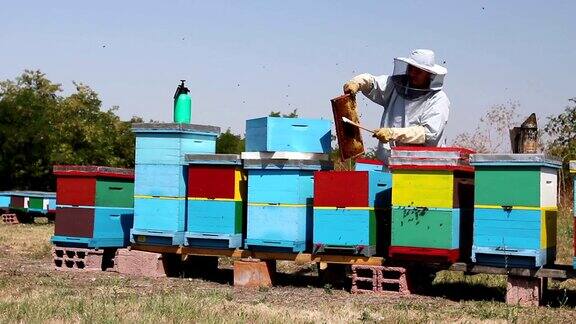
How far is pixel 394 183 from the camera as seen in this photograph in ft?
27.2

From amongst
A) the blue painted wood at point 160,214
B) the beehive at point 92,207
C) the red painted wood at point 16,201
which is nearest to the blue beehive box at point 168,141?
the blue painted wood at point 160,214

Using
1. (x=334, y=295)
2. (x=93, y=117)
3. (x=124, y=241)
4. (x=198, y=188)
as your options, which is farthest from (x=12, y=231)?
(x=93, y=117)

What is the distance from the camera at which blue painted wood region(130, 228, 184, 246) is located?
31.4 feet

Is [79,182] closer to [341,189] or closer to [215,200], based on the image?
[215,200]

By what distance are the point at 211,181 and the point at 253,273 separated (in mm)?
1100

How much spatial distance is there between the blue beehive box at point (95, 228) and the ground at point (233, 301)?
0.48 metres

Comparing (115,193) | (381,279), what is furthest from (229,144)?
(381,279)

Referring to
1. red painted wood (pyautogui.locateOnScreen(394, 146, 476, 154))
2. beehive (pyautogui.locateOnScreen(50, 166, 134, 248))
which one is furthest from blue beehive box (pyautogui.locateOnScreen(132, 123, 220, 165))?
red painted wood (pyautogui.locateOnScreen(394, 146, 476, 154))

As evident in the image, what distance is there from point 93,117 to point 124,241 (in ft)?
79.0

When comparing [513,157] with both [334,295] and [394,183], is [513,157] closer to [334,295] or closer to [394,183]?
[394,183]

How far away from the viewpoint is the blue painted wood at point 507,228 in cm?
770

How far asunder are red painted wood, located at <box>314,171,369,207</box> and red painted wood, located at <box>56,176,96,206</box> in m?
3.10

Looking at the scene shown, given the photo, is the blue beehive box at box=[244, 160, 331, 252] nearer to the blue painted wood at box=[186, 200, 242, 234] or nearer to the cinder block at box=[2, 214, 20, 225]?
the blue painted wood at box=[186, 200, 242, 234]

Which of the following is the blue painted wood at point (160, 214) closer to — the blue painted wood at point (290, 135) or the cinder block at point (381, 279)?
the blue painted wood at point (290, 135)
